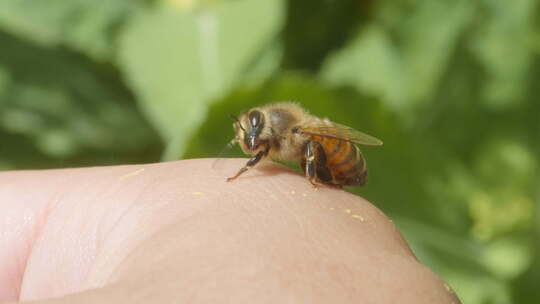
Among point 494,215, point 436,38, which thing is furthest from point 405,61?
point 494,215

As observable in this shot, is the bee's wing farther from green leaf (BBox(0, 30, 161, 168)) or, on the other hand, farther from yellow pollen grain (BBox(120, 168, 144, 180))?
green leaf (BBox(0, 30, 161, 168))

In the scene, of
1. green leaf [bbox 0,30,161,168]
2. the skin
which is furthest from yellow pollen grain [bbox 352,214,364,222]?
green leaf [bbox 0,30,161,168]

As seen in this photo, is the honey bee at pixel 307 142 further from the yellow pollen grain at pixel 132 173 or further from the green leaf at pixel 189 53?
the green leaf at pixel 189 53

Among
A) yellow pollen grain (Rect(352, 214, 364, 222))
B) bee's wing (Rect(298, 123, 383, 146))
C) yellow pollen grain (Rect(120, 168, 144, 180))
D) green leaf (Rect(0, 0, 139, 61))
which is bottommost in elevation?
green leaf (Rect(0, 0, 139, 61))

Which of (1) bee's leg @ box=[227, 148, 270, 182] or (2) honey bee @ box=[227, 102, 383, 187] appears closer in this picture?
(1) bee's leg @ box=[227, 148, 270, 182]

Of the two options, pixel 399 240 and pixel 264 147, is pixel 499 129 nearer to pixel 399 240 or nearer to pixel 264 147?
pixel 264 147

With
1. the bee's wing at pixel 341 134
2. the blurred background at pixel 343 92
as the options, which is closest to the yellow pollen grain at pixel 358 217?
the bee's wing at pixel 341 134
